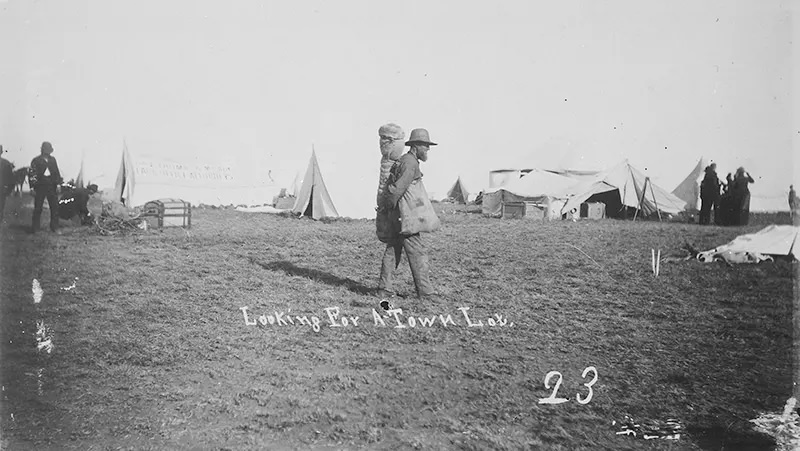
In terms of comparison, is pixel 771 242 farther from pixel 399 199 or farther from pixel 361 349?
pixel 361 349

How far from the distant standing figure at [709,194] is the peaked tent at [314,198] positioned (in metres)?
6.01

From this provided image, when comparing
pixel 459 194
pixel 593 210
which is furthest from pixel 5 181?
pixel 459 194

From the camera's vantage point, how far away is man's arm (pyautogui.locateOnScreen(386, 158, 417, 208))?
3.96m

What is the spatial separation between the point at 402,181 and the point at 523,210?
678 centimetres

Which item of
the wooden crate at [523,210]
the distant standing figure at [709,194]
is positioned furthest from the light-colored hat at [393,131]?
the wooden crate at [523,210]

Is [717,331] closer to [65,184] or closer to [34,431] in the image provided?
[34,431]

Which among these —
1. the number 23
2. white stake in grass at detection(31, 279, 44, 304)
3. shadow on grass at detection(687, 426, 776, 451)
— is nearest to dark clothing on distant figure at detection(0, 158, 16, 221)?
white stake in grass at detection(31, 279, 44, 304)

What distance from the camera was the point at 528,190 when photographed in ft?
43.1

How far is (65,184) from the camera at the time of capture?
425 cm

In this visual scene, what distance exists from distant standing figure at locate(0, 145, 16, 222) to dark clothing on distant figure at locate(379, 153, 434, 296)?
323 cm

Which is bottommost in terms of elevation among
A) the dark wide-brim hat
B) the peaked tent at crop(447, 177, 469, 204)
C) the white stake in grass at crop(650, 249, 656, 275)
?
the white stake in grass at crop(650, 249, 656, 275)

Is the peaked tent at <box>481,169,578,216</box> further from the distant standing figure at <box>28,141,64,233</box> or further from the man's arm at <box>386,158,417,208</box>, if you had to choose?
the distant standing figure at <box>28,141,64,233</box>

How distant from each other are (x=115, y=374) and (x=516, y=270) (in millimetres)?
3666

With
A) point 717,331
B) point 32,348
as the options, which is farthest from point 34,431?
point 717,331
